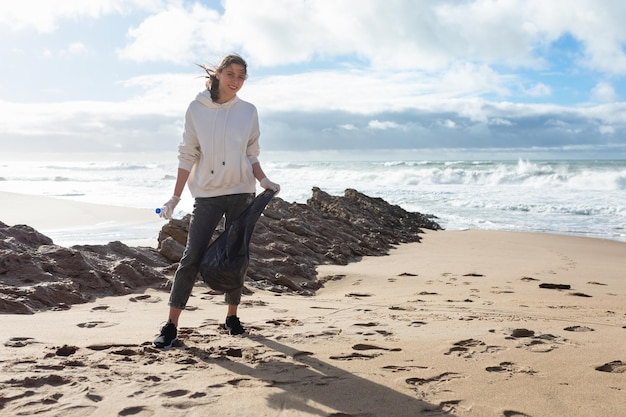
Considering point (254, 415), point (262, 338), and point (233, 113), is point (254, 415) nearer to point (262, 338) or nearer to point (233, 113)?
point (262, 338)

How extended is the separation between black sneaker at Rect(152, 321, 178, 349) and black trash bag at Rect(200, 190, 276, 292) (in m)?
0.32

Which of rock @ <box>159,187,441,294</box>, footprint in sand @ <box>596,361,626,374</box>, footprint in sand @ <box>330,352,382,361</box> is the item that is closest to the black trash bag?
footprint in sand @ <box>330,352,382,361</box>

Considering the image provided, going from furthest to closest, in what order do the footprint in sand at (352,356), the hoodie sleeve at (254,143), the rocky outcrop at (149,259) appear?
the rocky outcrop at (149,259) < the hoodie sleeve at (254,143) < the footprint in sand at (352,356)

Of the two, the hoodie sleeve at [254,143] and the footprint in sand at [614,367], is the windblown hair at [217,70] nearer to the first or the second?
the hoodie sleeve at [254,143]

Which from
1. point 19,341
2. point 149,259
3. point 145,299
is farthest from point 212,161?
point 149,259

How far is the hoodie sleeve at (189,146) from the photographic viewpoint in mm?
3414

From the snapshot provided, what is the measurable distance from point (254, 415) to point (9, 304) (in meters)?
2.46

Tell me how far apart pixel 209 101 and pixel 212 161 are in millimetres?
351

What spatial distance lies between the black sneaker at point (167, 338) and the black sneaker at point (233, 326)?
0.36 metres

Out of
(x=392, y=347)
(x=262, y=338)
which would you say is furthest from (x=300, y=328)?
(x=392, y=347)

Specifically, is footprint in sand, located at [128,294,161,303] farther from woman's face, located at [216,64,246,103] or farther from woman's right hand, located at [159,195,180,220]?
woman's face, located at [216,64,246,103]

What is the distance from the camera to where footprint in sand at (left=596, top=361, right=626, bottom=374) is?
9.04 feet

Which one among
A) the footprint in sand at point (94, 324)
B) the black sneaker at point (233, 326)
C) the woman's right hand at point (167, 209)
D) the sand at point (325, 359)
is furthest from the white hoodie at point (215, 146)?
the footprint in sand at point (94, 324)

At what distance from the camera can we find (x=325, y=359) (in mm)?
2928
